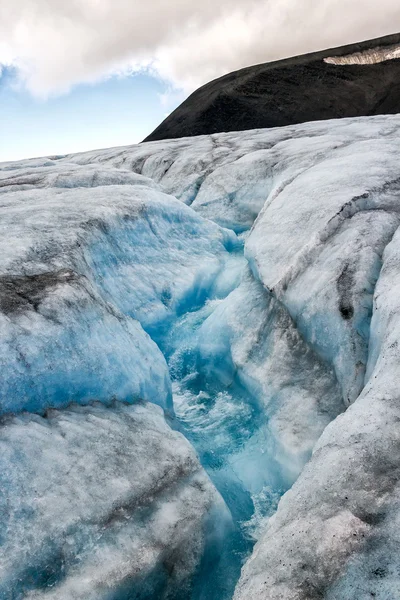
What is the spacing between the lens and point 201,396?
14.6 feet

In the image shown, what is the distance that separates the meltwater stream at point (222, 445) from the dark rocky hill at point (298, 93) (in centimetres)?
2625

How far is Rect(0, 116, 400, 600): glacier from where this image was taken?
1.97m

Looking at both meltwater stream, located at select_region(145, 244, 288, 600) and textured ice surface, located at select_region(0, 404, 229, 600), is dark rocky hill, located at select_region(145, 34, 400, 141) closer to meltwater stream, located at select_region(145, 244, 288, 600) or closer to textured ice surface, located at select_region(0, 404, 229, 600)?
meltwater stream, located at select_region(145, 244, 288, 600)

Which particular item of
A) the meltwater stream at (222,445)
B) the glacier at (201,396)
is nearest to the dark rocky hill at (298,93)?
the glacier at (201,396)

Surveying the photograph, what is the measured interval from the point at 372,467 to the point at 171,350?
3407 millimetres

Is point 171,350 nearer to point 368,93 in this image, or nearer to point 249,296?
point 249,296

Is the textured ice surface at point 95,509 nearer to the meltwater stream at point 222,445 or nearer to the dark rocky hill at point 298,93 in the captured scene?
the meltwater stream at point 222,445

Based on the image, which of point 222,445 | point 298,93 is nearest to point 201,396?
point 222,445

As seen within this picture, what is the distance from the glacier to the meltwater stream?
17mm

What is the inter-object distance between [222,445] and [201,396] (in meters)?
0.79

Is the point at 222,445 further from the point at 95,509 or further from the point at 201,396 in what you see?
the point at 95,509


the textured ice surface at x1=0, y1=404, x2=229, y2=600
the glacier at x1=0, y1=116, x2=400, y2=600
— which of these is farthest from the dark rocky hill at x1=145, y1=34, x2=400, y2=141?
the textured ice surface at x1=0, y1=404, x2=229, y2=600

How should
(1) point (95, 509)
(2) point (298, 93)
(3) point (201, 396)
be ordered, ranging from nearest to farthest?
(1) point (95, 509) < (3) point (201, 396) < (2) point (298, 93)

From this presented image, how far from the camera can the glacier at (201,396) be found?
1967 mm
